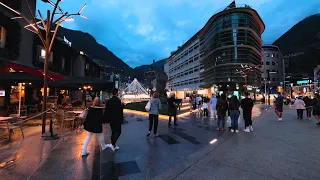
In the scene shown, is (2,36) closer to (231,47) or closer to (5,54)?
(5,54)

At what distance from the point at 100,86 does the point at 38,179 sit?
310 inches

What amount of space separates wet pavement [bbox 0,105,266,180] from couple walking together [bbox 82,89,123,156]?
42 cm

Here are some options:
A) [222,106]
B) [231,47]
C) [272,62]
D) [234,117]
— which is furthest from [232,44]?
[272,62]

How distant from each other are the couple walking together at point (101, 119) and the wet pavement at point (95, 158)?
418 mm

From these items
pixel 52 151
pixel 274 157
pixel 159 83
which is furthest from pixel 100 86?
pixel 159 83

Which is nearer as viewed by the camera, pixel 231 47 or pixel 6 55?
pixel 6 55

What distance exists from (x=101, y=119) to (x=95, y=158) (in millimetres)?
1081

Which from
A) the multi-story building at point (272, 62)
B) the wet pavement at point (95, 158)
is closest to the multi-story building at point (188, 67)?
the multi-story building at point (272, 62)

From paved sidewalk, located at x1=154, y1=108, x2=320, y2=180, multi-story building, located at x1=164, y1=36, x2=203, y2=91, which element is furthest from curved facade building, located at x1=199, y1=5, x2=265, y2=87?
paved sidewalk, located at x1=154, y1=108, x2=320, y2=180

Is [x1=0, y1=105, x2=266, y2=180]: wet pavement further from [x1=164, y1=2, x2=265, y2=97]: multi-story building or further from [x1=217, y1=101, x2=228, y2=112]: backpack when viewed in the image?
[x1=164, y1=2, x2=265, y2=97]: multi-story building

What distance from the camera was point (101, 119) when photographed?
18.9ft

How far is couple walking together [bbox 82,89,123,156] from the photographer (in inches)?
222

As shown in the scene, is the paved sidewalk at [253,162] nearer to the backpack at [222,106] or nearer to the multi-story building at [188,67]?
the backpack at [222,106]

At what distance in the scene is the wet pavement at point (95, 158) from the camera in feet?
14.1
